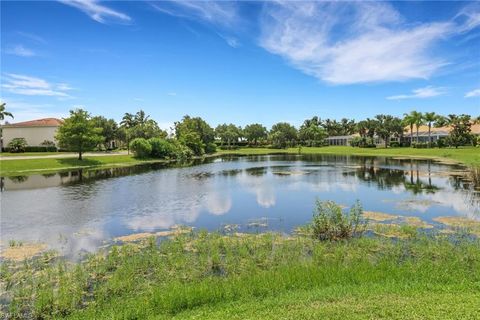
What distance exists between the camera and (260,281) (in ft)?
30.5

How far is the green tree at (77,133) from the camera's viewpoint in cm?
5278

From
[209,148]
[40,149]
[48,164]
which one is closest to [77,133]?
[48,164]

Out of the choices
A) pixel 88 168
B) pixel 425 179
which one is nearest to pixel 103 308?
pixel 425 179

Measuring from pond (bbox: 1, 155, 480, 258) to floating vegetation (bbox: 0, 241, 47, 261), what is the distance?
60cm

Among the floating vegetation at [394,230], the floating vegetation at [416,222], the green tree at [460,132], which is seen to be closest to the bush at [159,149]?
the floating vegetation at [416,222]

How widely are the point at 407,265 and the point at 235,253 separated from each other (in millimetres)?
5393

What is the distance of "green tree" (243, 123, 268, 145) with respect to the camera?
455 ft

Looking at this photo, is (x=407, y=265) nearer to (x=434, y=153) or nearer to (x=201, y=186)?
(x=201, y=186)

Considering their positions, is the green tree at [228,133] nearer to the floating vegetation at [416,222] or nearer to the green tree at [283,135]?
the green tree at [283,135]

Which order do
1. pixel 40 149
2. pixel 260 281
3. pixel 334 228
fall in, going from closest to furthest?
pixel 260 281 < pixel 334 228 < pixel 40 149

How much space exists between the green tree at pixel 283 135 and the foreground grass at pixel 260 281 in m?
116

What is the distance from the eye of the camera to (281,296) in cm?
834

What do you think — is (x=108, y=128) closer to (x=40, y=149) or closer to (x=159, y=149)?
(x=40, y=149)

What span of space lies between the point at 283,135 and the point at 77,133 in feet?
282
